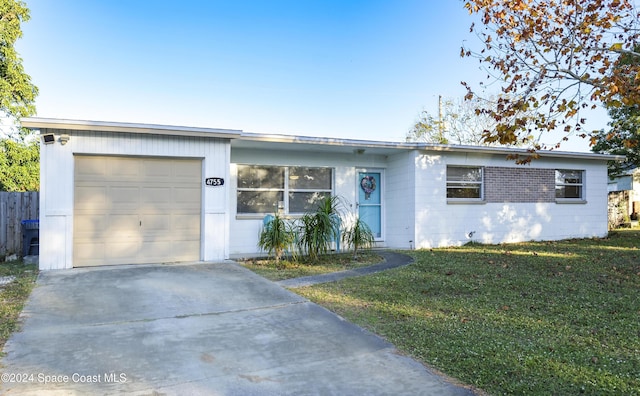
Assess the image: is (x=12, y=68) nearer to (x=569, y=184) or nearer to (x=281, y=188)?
(x=281, y=188)

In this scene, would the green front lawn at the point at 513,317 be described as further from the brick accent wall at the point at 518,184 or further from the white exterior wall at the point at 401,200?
the brick accent wall at the point at 518,184

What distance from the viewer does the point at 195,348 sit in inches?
152

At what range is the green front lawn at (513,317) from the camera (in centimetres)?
324

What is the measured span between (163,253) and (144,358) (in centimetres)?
529

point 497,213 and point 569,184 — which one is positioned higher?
point 569,184

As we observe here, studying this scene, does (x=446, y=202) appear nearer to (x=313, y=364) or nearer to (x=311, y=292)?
(x=311, y=292)

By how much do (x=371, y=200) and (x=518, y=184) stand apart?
476cm

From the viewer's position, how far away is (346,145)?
10.5 meters

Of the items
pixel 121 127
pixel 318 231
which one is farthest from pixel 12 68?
pixel 318 231

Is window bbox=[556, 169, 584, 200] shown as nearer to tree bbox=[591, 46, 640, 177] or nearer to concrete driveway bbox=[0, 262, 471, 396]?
tree bbox=[591, 46, 640, 177]

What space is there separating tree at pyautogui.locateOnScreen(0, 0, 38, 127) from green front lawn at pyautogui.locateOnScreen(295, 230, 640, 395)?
16.8 m

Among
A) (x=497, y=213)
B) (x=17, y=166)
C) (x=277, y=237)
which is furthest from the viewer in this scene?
(x=17, y=166)

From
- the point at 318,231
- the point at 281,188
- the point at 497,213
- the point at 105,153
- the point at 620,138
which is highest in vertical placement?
the point at 620,138

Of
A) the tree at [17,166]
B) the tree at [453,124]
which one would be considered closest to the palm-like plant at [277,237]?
the tree at [17,166]
